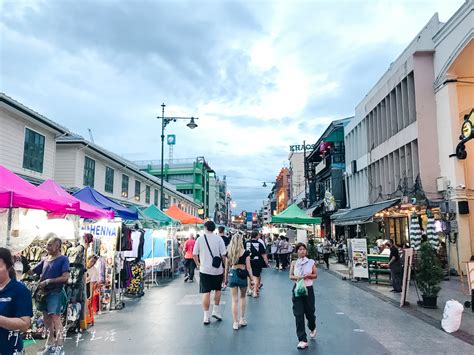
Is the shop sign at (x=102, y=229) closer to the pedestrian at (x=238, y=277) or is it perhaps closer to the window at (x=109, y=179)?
the pedestrian at (x=238, y=277)

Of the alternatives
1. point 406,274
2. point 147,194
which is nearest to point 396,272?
point 406,274

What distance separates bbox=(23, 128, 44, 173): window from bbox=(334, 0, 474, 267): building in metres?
15.0

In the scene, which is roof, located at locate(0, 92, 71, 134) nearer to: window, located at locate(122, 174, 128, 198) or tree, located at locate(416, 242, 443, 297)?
window, located at locate(122, 174, 128, 198)

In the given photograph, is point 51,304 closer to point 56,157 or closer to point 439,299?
point 439,299

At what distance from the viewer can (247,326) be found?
7785 millimetres

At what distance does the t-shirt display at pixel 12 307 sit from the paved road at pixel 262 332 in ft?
10.4

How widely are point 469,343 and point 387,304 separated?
3.92m

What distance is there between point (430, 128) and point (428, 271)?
34.3 feet

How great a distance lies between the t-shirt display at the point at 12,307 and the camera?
3.34 metres

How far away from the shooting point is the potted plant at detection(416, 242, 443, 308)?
948cm

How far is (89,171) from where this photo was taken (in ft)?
72.7

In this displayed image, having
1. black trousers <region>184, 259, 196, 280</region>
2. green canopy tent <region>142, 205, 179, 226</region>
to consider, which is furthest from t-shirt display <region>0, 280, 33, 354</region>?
green canopy tent <region>142, 205, 179, 226</region>

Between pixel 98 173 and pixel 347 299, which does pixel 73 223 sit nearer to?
pixel 347 299

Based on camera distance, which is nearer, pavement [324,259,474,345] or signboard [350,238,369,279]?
pavement [324,259,474,345]
